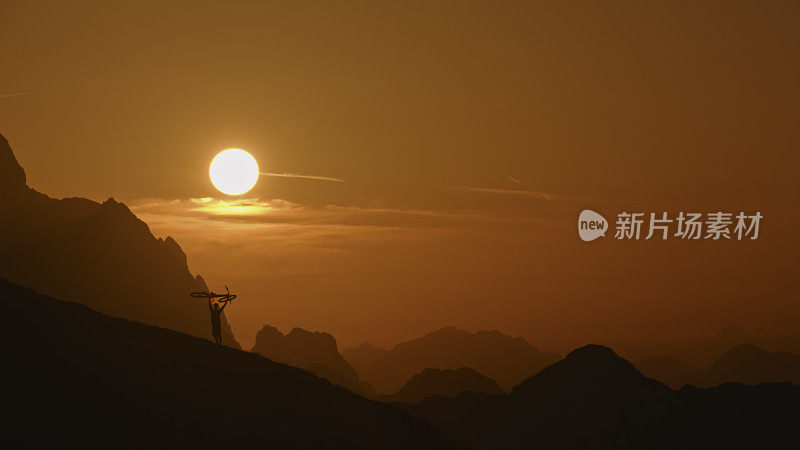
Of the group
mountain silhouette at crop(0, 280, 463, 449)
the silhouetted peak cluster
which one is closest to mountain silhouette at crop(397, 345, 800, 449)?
the silhouetted peak cluster

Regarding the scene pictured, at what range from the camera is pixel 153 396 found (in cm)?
5450

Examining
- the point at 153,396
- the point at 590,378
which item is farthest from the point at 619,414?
the point at 153,396

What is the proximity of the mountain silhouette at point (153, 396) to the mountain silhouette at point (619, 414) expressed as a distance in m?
78.3

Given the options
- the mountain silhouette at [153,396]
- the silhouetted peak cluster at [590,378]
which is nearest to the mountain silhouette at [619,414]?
the silhouetted peak cluster at [590,378]

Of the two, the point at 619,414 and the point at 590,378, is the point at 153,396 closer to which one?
the point at 619,414

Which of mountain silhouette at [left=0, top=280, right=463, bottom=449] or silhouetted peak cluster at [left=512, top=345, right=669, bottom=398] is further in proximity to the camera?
silhouetted peak cluster at [left=512, top=345, right=669, bottom=398]

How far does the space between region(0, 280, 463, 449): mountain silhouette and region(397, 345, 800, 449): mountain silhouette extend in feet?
257

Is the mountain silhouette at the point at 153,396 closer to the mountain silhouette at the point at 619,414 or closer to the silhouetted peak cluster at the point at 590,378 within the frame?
the mountain silhouette at the point at 619,414

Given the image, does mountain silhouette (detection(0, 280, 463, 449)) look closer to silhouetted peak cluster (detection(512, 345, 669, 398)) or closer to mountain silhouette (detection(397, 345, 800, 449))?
mountain silhouette (detection(397, 345, 800, 449))

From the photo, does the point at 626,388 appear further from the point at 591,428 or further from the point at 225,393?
the point at 225,393

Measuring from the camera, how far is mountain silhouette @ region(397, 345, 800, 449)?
5118 inches

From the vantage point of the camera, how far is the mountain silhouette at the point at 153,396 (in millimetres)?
48250

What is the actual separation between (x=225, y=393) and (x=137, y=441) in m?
10.4

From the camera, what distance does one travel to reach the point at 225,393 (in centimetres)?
5869
